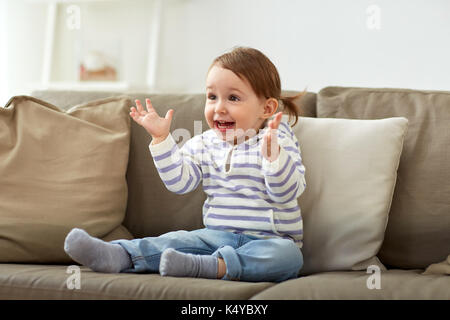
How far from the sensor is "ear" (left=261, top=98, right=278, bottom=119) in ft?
4.85

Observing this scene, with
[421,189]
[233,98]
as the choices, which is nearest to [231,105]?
[233,98]

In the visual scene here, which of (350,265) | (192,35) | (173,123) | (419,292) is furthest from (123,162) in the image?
(192,35)

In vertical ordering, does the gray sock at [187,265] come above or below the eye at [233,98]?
below

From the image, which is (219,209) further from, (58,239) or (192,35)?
(192,35)

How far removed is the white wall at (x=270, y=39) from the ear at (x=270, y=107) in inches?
35.8

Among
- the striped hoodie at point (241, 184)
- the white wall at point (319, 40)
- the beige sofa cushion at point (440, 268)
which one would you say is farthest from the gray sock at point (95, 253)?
the white wall at point (319, 40)

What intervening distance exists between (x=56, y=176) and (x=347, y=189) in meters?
0.75

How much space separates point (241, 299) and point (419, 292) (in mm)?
334

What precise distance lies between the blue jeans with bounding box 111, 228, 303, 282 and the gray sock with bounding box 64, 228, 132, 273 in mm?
29

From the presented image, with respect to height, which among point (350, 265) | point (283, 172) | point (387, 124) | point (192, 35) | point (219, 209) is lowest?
point (350, 265)

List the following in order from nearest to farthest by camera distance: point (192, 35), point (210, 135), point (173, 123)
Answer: point (210, 135)
point (173, 123)
point (192, 35)

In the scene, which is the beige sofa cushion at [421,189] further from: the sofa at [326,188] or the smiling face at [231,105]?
the smiling face at [231,105]

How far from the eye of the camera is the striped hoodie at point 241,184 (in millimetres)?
1377

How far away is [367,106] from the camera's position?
1.60m
